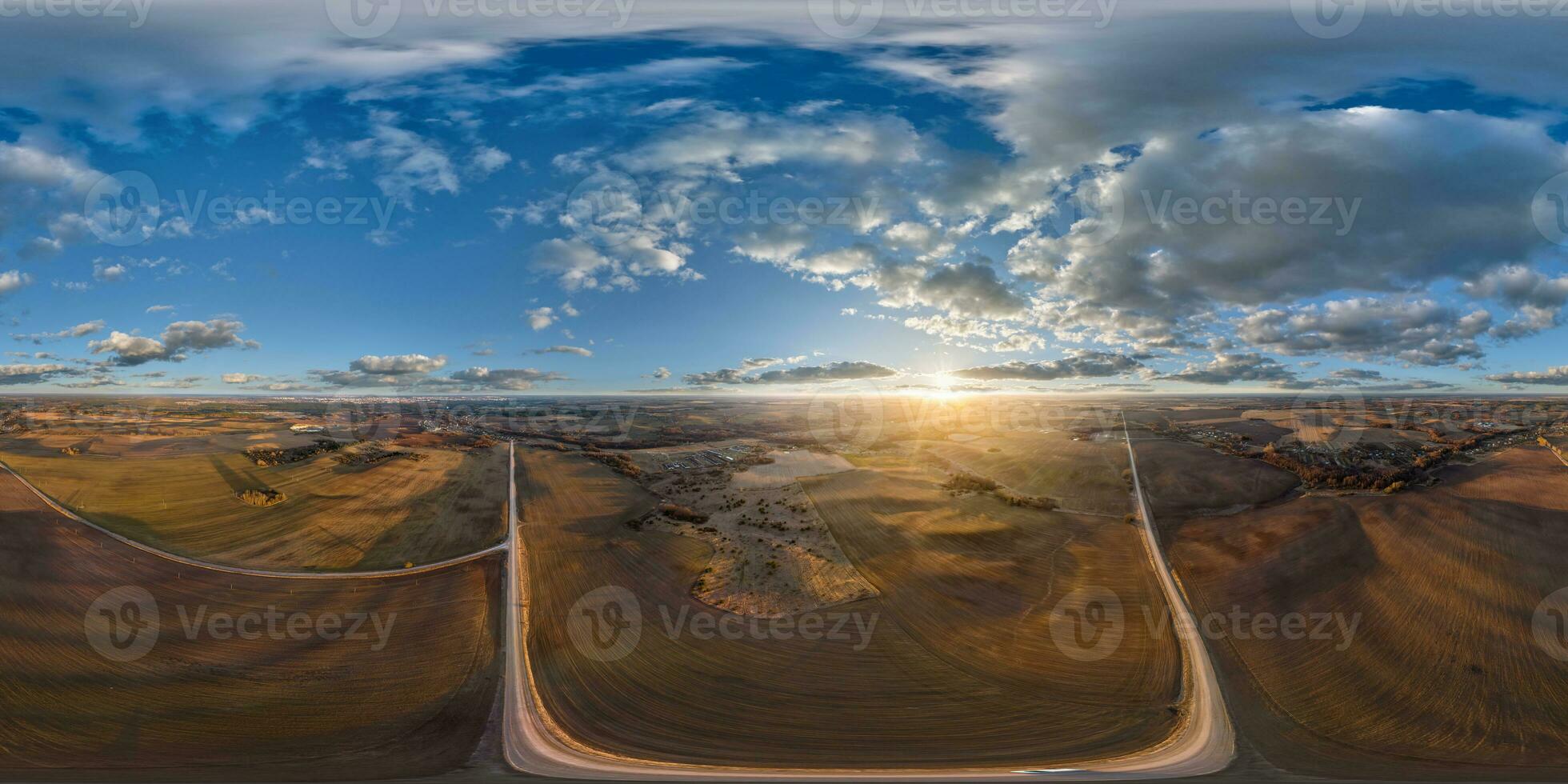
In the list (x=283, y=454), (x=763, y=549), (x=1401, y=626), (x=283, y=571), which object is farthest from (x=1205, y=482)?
(x=283, y=454)

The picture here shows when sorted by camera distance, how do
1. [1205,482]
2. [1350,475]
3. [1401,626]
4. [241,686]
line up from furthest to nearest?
[1205,482], [1350,475], [1401,626], [241,686]

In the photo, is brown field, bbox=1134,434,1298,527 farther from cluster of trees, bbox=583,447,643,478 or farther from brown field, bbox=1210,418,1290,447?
cluster of trees, bbox=583,447,643,478

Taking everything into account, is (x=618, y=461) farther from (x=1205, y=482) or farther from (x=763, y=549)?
(x=1205, y=482)

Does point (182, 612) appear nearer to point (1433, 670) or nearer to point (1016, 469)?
point (1433, 670)

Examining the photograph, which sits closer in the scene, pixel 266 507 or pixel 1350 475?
pixel 266 507

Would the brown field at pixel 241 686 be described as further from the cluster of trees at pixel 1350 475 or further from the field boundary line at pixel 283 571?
the cluster of trees at pixel 1350 475

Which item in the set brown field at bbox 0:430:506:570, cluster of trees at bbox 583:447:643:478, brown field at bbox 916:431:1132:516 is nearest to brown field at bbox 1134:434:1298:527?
brown field at bbox 916:431:1132:516
